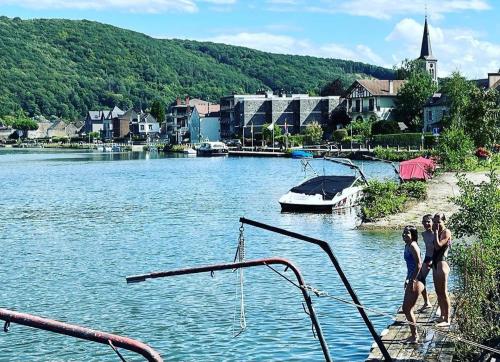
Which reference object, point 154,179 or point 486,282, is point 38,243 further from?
point 154,179

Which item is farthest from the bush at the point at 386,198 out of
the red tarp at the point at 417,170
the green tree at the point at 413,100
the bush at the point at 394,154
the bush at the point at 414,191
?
the green tree at the point at 413,100

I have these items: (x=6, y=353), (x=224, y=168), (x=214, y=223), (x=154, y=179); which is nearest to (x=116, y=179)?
(x=154, y=179)

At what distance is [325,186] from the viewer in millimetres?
56188

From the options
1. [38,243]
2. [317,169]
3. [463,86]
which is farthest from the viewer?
[463,86]

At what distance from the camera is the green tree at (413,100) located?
139 metres

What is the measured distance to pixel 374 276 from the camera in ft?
98.9

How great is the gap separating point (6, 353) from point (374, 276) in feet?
45.3

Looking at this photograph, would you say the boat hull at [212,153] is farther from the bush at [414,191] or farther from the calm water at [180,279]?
the bush at [414,191]

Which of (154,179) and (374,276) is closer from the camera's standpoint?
(374,276)

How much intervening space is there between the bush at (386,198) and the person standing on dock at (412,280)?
26.0 metres

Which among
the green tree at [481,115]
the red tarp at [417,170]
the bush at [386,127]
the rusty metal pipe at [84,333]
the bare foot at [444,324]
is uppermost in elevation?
the green tree at [481,115]

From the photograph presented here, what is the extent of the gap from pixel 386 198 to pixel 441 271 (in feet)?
91.8

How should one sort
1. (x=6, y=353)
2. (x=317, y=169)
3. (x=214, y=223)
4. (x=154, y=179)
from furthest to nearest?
(x=317, y=169) → (x=154, y=179) → (x=214, y=223) → (x=6, y=353)

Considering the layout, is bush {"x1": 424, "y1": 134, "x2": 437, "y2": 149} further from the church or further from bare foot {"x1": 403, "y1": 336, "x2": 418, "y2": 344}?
bare foot {"x1": 403, "y1": 336, "x2": 418, "y2": 344}
